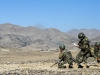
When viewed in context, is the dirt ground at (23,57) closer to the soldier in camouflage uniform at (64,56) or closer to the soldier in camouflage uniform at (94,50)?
the soldier in camouflage uniform at (64,56)

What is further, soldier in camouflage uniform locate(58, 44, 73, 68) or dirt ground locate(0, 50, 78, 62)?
dirt ground locate(0, 50, 78, 62)

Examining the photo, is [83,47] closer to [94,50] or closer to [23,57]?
[94,50]

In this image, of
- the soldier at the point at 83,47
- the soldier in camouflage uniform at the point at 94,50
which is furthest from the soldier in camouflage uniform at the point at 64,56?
the soldier in camouflage uniform at the point at 94,50

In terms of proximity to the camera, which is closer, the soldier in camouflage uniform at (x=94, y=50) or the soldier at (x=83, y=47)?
the soldier at (x=83, y=47)

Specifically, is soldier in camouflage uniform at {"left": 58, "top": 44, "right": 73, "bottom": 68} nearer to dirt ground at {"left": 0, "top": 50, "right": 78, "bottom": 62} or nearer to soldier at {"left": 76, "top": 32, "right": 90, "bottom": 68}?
soldier at {"left": 76, "top": 32, "right": 90, "bottom": 68}

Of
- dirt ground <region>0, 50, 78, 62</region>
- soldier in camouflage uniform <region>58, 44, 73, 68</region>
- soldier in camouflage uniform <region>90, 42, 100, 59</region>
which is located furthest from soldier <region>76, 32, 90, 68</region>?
dirt ground <region>0, 50, 78, 62</region>

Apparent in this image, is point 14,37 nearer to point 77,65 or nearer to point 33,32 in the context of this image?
point 33,32

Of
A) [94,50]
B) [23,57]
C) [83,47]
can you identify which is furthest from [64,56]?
[23,57]

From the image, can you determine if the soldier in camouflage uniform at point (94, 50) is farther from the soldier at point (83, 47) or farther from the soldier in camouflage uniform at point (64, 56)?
the soldier in camouflage uniform at point (64, 56)

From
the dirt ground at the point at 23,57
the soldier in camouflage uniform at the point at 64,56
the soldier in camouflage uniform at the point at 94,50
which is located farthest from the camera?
the dirt ground at the point at 23,57

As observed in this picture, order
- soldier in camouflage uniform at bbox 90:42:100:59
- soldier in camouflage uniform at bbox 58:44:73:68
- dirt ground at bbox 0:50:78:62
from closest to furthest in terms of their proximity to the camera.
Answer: soldier in camouflage uniform at bbox 58:44:73:68, soldier in camouflage uniform at bbox 90:42:100:59, dirt ground at bbox 0:50:78:62

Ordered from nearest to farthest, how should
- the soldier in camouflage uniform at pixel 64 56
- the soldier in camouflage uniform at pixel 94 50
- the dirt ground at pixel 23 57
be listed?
the soldier in camouflage uniform at pixel 64 56 → the soldier in camouflage uniform at pixel 94 50 → the dirt ground at pixel 23 57

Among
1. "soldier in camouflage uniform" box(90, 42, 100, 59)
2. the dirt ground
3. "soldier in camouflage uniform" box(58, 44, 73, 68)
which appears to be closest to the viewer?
"soldier in camouflage uniform" box(58, 44, 73, 68)

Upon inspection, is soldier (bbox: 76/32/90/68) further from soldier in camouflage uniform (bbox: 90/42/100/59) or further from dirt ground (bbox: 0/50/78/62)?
dirt ground (bbox: 0/50/78/62)
